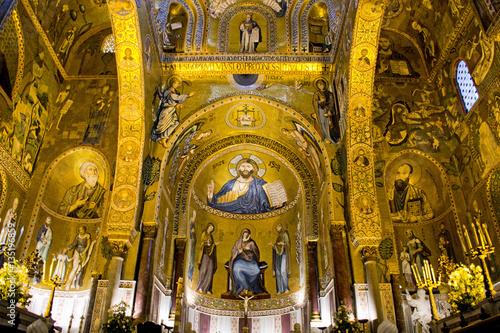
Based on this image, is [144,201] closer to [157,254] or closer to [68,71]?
[157,254]

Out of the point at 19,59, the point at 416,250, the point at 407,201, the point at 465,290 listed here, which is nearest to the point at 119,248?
the point at 19,59

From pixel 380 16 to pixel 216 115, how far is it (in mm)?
6221

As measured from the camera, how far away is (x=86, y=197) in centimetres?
1331

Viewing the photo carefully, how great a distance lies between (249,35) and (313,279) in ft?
28.6

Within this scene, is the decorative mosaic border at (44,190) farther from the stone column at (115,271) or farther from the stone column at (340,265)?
the stone column at (340,265)

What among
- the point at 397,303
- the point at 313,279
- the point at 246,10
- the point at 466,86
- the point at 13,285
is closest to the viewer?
the point at 13,285

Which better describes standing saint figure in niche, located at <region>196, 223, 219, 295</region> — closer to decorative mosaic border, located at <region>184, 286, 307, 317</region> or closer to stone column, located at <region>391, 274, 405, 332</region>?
decorative mosaic border, located at <region>184, 286, 307, 317</region>

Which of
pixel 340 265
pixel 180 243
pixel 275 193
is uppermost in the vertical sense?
pixel 275 193

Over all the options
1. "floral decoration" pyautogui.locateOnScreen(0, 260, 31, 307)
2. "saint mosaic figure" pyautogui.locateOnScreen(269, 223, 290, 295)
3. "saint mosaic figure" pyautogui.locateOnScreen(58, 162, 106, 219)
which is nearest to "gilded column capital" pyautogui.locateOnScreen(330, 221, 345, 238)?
"saint mosaic figure" pyautogui.locateOnScreen(269, 223, 290, 295)

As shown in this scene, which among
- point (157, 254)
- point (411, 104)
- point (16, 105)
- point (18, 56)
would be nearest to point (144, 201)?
point (157, 254)

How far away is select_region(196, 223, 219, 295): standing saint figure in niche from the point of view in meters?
15.4

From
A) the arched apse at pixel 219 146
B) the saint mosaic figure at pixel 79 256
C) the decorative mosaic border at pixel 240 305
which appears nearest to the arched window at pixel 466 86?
the arched apse at pixel 219 146

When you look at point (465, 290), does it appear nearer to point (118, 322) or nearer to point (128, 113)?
point (118, 322)

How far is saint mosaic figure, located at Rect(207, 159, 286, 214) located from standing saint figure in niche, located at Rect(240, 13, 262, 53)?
4.70 meters
